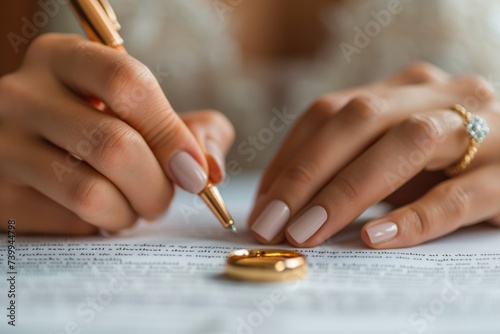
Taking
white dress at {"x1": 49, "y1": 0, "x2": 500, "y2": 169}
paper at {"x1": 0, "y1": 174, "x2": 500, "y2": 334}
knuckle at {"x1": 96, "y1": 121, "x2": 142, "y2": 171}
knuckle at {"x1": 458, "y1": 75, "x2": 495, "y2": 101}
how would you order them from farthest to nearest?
1. white dress at {"x1": 49, "y1": 0, "x2": 500, "y2": 169}
2. knuckle at {"x1": 458, "y1": 75, "x2": 495, "y2": 101}
3. knuckle at {"x1": 96, "y1": 121, "x2": 142, "y2": 171}
4. paper at {"x1": 0, "y1": 174, "x2": 500, "y2": 334}

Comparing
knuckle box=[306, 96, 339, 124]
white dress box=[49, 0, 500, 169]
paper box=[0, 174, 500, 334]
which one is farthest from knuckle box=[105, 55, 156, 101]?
white dress box=[49, 0, 500, 169]

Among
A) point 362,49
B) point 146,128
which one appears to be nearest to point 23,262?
point 146,128

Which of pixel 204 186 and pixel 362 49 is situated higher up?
pixel 204 186

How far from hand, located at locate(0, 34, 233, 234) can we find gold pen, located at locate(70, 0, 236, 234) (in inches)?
0.9

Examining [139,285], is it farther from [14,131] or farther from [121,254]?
[14,131]

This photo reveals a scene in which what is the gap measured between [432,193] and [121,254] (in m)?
0.44

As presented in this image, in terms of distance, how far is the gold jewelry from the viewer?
2.16 feet

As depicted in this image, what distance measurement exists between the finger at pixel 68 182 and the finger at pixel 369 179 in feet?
0.80

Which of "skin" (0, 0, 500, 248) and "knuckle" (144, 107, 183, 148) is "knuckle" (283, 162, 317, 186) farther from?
"knuckle" (144, 107, 183, 148)

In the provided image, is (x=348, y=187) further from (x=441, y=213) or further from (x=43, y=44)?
(x=43, y=44)

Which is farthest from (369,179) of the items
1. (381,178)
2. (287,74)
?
(287,74)

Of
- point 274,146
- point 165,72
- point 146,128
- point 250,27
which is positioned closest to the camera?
point 146,128

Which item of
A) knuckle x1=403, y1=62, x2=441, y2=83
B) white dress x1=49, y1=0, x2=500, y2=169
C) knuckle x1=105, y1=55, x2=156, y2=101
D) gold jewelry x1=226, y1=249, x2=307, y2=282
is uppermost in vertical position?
knuckle x1=105, y1=55, x2=156, y2=101

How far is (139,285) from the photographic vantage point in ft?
2.10
